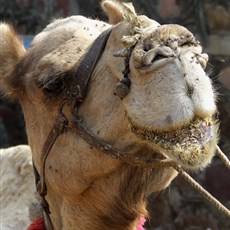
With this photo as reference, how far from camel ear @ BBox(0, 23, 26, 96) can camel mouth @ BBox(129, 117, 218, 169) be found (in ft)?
2.88

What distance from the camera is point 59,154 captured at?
2.58m

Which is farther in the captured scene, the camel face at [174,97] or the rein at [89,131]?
the rein at [89,131]

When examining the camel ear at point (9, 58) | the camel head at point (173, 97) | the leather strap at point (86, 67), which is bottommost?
the camel ear at point (9, 58)

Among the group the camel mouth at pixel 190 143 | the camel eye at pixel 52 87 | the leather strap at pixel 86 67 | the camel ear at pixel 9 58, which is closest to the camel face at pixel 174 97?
the camel mouth at pixel 190 143

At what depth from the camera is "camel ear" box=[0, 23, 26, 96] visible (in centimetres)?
283

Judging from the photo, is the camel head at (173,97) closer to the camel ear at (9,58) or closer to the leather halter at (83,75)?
the leather halter at (83,75)

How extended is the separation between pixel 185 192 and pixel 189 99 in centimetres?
320

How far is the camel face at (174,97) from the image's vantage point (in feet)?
6.62

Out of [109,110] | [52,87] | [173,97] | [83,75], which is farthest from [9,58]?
[173,97]

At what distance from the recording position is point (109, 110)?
2355 mm

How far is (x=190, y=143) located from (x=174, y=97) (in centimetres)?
13

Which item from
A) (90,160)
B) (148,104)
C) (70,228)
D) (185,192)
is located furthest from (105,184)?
(185,192)

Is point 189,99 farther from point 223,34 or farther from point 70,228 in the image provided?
point 223,34

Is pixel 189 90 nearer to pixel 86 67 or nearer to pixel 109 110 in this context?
pixel 109 110
